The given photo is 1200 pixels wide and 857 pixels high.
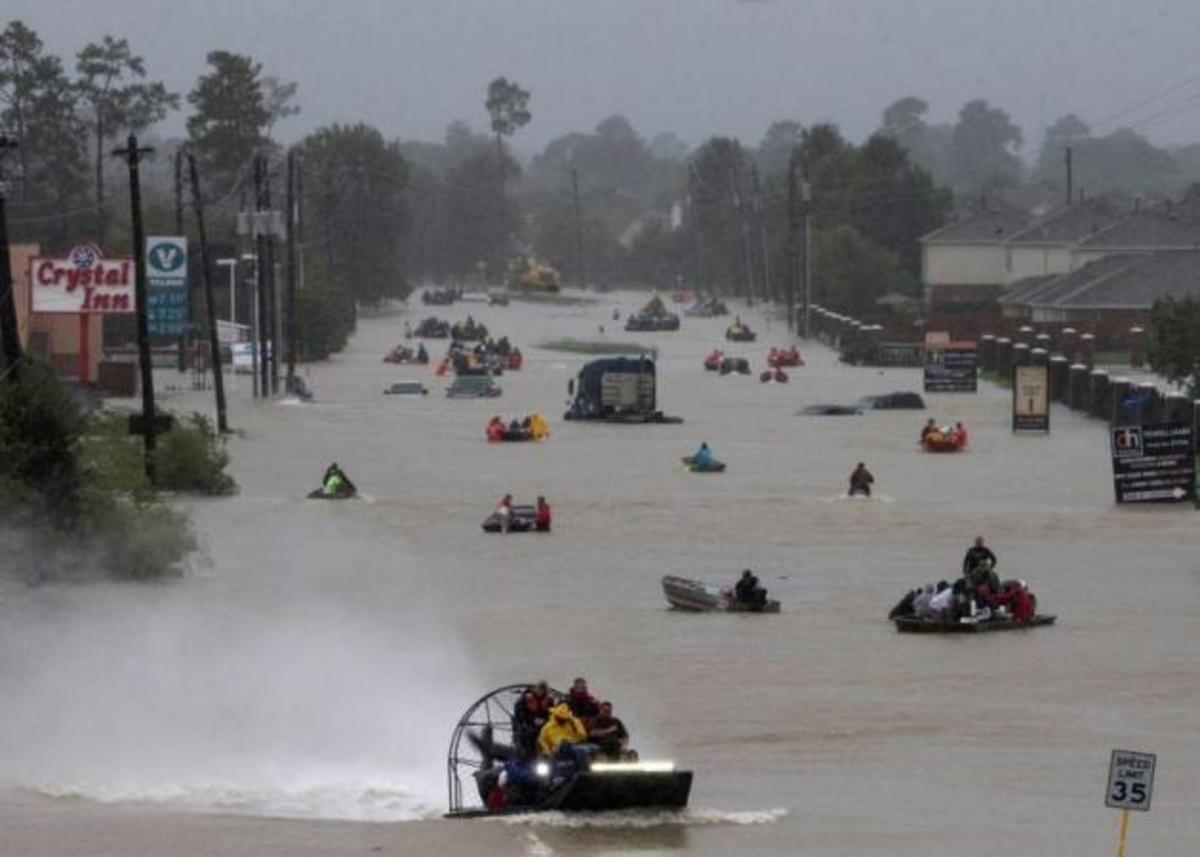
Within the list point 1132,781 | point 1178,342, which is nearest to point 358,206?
point 1178,342

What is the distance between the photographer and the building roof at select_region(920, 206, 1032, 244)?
163 m

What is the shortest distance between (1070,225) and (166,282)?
85.5 metres

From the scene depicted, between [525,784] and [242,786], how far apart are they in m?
3.96

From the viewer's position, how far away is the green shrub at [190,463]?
59.8 metres

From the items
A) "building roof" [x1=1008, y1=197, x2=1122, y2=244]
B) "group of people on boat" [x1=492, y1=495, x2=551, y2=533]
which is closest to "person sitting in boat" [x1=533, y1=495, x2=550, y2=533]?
"group of people on boat" [x1=492, y1=495, x2=551, y2=533]

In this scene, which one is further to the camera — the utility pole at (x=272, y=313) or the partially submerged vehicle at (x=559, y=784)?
the utility pole at (x=272, y=313)

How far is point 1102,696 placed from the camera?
116 ft

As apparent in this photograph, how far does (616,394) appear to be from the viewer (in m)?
89.3

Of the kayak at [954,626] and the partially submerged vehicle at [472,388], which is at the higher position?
the partially submerged vehicle at [472,388]

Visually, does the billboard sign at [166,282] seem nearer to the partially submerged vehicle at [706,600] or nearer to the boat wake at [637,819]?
the partially submerged vehicle at [706,600]

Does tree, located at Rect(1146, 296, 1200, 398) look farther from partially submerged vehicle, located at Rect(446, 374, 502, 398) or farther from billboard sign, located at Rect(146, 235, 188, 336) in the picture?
billboard sign, located at Rect(146, 235, 188, 336)

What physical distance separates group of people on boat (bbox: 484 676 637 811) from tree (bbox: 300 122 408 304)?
155 metres

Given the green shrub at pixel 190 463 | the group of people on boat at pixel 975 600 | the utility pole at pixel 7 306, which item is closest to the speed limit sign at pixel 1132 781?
the group of people on boat at pixel 975 600

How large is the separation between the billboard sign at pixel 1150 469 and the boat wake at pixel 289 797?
Answer: 33.1 m
